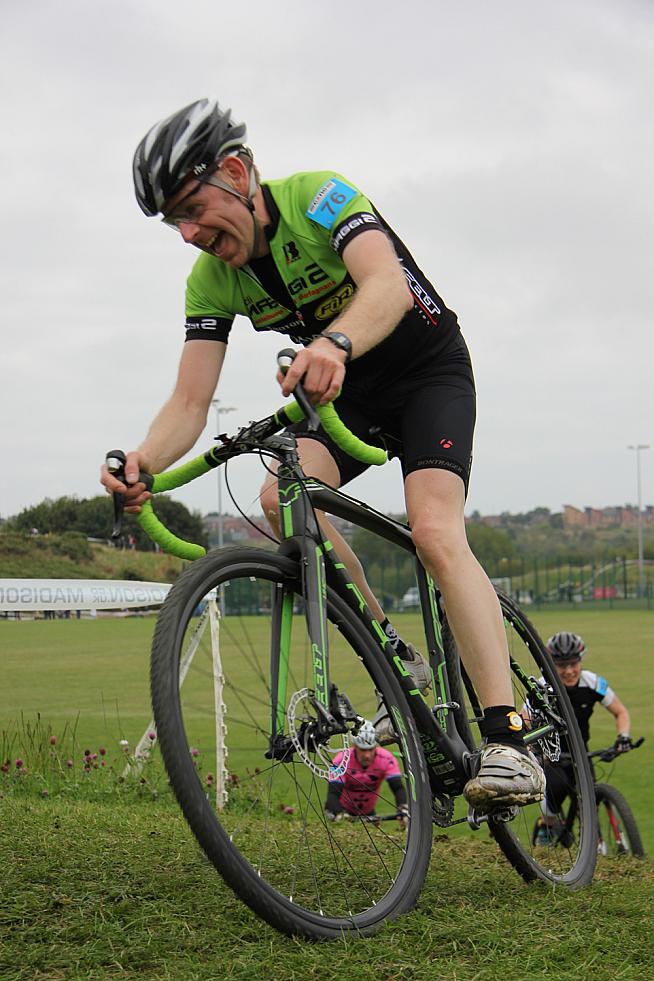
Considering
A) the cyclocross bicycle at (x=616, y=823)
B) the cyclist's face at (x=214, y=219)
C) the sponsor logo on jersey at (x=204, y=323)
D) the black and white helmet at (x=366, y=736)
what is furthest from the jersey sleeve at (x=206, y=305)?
the cyclocross bicycle at (x=616, y=823)

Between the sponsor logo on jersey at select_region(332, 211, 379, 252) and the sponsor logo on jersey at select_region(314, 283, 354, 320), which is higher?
the sponsor logo on jersey at select_region(332, 211, 379, 252)

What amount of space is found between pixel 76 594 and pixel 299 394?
434 cm

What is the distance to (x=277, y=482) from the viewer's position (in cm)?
338

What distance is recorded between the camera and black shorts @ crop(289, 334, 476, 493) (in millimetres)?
3584

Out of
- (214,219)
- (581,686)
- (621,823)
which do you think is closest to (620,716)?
(581,686)

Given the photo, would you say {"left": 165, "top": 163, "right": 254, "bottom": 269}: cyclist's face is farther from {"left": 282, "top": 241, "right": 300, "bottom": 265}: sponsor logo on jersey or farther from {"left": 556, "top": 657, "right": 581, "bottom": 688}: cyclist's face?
{"left": 556, "top": 657, "right": 581, "bottom": 688}: cyclist's face

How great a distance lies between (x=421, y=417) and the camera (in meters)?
3.64

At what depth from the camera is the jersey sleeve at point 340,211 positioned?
10.7ft

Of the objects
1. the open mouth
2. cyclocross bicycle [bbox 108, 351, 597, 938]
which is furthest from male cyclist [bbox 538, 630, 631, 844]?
the open mouth

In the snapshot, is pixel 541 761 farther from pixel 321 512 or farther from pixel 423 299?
pixel 423 299

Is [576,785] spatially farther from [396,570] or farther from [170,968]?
[396,570]

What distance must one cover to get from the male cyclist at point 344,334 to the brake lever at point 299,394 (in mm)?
128

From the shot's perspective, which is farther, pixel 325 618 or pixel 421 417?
pixel 421 417

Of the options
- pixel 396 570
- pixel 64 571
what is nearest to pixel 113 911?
pixel 64 571
